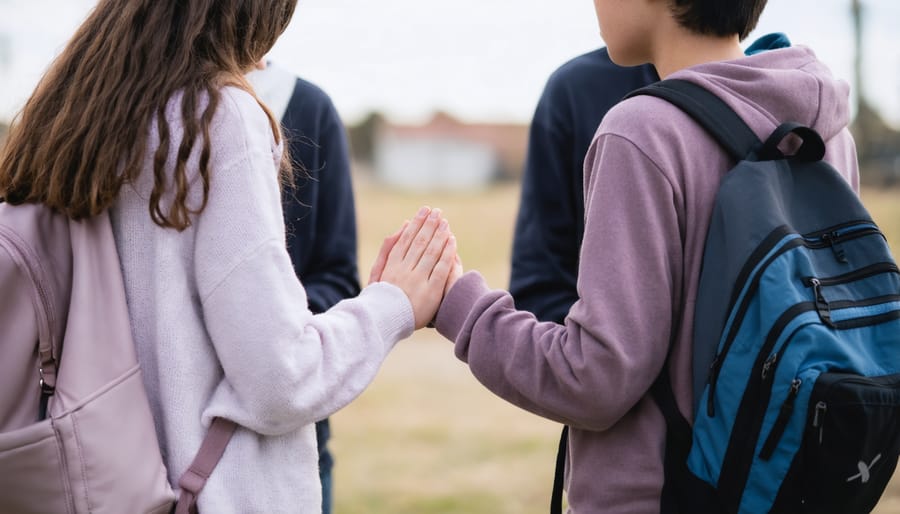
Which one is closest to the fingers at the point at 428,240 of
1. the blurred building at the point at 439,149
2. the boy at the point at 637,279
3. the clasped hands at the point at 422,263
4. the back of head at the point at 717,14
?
the clasped hands at the point at 422,263

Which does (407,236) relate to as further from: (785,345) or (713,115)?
(785,345)

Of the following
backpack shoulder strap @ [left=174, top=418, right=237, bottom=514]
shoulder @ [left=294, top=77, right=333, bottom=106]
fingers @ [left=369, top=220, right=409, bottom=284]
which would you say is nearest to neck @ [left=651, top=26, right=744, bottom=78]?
fingers @ [left=369, top=220, right=409, bottom=284]

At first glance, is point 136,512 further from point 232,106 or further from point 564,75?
point 564,75

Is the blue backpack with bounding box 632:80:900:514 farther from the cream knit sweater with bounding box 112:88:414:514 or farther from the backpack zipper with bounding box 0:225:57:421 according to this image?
the backpack zipper with bounding box 0:225:57:421

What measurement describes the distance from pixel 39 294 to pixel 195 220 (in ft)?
0.91

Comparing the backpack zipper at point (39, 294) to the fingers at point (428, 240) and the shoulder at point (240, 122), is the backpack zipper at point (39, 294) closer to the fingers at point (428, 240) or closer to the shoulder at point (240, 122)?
the shoulder at point (240, 122)

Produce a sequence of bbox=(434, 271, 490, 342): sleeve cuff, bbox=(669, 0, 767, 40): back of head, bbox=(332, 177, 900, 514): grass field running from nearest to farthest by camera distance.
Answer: bbox=(669, 0, 767, 40): back of head < bbox=(434, 271, 490, 342): sleeve cuff < bbox=(332, 177, 900, 514): grass field

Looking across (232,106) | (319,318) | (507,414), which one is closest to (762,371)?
(319,318)

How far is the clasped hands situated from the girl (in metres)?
0.24

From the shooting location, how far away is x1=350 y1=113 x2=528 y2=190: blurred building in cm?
5541

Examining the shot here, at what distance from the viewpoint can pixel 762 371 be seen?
1.46 m

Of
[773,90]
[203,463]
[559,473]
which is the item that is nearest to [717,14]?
[773,90]

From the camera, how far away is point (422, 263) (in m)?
1.95

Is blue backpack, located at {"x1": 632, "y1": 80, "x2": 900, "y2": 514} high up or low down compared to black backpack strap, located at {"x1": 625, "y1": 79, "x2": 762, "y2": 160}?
down
